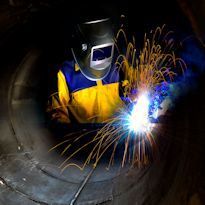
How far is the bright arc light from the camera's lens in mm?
3493

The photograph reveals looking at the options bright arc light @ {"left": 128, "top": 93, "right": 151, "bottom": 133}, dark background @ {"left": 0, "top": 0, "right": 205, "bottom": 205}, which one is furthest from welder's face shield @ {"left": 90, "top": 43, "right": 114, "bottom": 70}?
bright arc light @ {"left": 128, "top": 93, "right": 151, "bottom": 133}

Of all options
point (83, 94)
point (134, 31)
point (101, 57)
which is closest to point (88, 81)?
Result: point (83, 94)

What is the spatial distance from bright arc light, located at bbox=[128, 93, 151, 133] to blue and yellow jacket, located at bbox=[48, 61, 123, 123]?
0.31 m

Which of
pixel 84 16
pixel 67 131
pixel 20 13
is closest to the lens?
pixel 20 13

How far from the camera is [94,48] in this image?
3961 mm

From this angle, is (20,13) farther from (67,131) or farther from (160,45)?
(67,131)

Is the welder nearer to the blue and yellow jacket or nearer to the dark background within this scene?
the blue and yellow jacket

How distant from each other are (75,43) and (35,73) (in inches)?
24.8

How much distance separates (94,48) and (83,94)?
0.57m

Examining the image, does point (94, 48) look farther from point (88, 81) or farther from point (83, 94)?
point (83, 94)

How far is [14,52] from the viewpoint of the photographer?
11.9 feet

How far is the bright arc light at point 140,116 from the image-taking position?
349 centimetres

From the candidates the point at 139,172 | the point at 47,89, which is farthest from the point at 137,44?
the point at 139,172

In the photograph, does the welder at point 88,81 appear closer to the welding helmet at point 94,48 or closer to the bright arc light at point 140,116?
the welding helmet at point 94,48
